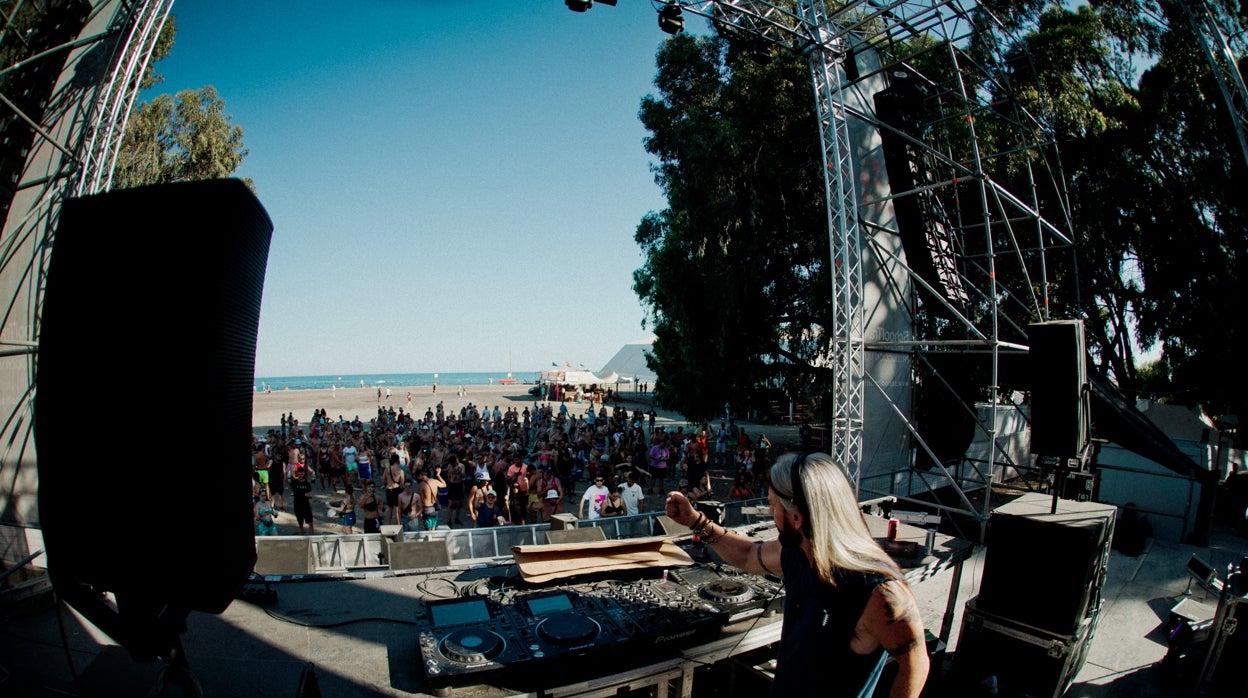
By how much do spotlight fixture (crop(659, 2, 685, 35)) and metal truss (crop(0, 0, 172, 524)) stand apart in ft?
19.9

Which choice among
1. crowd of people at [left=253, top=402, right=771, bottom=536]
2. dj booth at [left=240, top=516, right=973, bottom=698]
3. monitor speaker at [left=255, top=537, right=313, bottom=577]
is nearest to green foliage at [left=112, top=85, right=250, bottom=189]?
crowd of people at [left=253, top=402, right=771, bottom=536]

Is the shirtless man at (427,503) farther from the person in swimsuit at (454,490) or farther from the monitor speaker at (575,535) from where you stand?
the monitor speaker at (575,535)

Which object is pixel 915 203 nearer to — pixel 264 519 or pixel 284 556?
pixel 284 556

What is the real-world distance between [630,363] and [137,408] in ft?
134

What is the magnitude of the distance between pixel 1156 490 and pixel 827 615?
38.5ft

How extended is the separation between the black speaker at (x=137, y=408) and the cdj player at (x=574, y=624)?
4.68 feet

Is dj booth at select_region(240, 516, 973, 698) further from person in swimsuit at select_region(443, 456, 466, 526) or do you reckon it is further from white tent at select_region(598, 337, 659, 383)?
white tent at select_region(598, 337, 659, 383)

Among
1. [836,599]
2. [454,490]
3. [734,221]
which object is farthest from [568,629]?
[734,221]

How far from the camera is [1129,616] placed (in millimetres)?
6281

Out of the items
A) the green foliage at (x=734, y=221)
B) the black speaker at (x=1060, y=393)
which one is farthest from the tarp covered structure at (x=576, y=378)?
the black speaker at (x=1060, y=393)

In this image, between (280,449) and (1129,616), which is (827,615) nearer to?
(1129,616)

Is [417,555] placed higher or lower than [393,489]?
higher

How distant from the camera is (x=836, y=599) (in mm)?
1870

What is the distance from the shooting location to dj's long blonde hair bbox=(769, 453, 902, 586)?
1830mm
